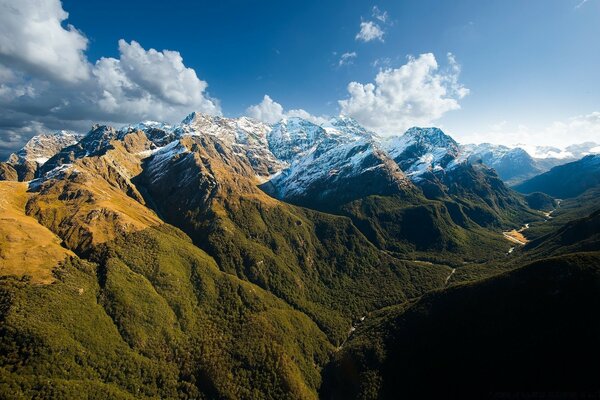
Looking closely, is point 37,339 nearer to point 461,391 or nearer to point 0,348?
point 0,348

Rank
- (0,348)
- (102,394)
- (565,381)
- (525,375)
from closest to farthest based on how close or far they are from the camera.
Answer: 1. (565,381)
2. (525,375)
3. (0,348)
4. (102,394)

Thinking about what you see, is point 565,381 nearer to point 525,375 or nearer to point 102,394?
point 525,375

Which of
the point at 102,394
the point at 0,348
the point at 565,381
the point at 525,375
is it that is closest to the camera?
the point at 565,381

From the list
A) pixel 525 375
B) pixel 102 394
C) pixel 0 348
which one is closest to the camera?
pixel 525 375

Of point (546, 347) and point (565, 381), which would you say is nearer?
point (565, 381)

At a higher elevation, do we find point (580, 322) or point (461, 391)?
point (580, 322)

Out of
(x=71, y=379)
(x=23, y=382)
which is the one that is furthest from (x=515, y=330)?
(x=23, y=382)

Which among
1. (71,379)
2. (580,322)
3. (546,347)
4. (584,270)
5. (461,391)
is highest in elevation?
(584,270)

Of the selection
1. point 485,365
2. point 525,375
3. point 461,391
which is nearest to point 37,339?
point 461,391

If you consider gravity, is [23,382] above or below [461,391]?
above
